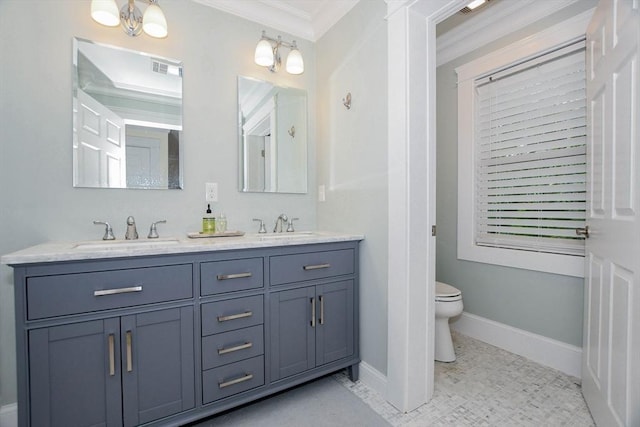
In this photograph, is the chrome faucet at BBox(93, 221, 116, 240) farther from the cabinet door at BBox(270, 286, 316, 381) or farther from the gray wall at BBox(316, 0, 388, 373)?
the gray wall at BBox(316, 0, 388, 373)

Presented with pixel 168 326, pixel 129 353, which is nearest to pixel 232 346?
pixel 168 326

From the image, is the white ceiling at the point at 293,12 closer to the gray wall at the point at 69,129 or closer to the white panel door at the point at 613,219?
the gray wall at the point at 69,129

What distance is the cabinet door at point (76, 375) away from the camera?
110 cm

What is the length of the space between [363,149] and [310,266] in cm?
80

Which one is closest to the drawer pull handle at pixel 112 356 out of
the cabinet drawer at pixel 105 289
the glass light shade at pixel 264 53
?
the cabinet drawer at pixel 105 289

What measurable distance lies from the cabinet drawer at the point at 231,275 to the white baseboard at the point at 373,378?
89 cm

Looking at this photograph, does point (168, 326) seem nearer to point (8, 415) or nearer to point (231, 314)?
point (231, 314)

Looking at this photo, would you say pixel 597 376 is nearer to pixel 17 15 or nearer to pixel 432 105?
pixel 432 105

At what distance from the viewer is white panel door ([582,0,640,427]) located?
1.10 m

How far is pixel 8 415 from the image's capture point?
57.2 inches

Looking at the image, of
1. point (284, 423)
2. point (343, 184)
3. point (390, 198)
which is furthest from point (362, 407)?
point (343, 184)

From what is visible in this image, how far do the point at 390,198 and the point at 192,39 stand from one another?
161cm

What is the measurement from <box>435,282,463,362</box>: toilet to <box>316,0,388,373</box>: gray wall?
0.57 metres

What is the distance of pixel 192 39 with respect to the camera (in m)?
1.90
